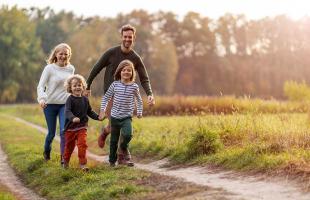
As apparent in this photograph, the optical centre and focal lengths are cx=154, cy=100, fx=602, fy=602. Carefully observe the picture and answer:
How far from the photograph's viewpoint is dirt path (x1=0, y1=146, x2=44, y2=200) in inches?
369

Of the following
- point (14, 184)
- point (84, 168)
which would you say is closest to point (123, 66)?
point (84, 168)

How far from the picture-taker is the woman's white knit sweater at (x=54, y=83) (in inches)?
432

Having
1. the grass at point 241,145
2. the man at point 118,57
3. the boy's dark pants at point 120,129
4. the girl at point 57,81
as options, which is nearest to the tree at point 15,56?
the grass at point 241,145

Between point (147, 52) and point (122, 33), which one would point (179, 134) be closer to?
point (122, 33)

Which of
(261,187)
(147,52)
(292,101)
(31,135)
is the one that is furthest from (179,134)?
(147,52)

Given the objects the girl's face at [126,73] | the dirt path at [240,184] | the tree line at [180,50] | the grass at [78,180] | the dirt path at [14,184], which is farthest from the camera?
the tree line at [180,50]

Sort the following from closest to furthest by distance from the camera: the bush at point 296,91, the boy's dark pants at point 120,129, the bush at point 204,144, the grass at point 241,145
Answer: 1. the grass at point 241,145
2. the boy's dark pants at point 120,129
3. the bush at point 204,144
4. the bush at point 296,91

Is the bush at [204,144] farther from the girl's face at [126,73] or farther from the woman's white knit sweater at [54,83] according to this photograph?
the woman's white knit sweater at [54,83]

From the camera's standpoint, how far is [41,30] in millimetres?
80812

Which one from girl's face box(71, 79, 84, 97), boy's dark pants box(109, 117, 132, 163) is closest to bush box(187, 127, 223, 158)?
boy's dark pants box(109, 117, 132, 163)

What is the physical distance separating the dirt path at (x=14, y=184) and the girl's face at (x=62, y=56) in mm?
2277

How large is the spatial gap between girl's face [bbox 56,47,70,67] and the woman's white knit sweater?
0.30 feet

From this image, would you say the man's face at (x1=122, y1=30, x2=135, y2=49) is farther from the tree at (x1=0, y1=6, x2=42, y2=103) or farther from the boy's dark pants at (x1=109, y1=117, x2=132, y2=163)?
the tree at (x1=0, y1=6, x2=42, y2=103)

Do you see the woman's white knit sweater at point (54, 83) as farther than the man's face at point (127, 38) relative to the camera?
Yes
